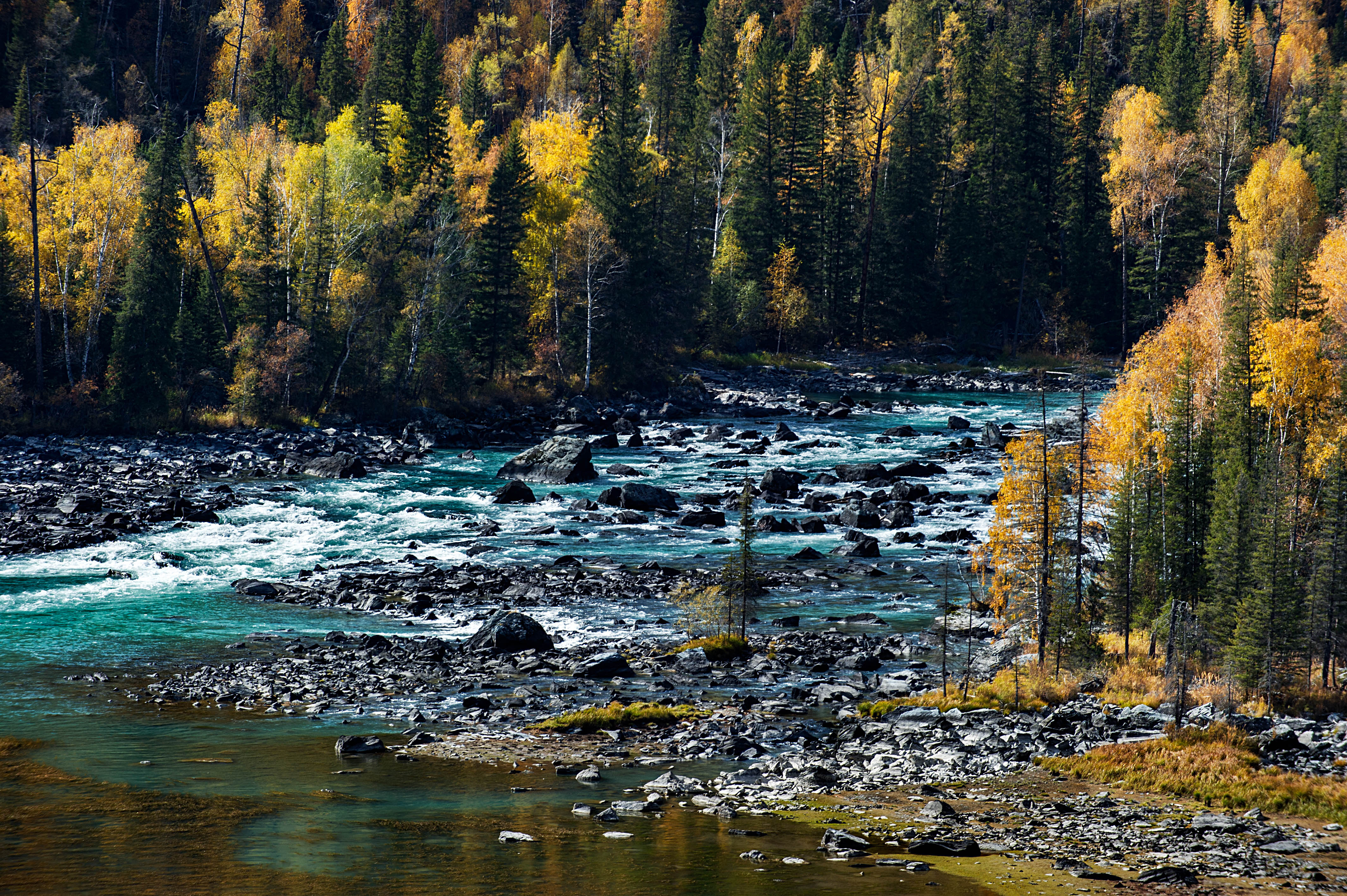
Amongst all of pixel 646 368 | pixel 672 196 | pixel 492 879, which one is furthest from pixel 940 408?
pixel 492 879

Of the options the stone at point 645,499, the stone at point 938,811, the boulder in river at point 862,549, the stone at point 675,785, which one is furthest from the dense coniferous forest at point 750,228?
the stone at point 645,499

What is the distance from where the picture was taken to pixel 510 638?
2834 centimetres

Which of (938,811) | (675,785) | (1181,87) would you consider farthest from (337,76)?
(938,811)

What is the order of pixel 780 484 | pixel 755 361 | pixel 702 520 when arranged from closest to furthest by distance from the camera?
pixel 702 520, pixel 780 484, pixel 755 361

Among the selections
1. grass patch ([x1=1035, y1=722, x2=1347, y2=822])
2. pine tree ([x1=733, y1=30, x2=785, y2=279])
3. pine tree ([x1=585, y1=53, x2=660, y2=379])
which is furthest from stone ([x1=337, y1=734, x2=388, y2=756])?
pine tree ([x1=733, y1=30, x2=785, y2=279])

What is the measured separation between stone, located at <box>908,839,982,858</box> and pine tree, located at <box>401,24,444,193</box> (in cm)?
6810

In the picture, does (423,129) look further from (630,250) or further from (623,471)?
(623,471)

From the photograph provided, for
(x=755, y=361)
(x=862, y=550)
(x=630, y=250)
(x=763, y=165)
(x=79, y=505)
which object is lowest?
(x=862, y=550)

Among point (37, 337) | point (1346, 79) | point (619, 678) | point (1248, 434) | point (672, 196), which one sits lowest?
point (619, 678)

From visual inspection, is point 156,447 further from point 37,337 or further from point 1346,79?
point 1346,79

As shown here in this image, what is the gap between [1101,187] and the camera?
100375 millimetres

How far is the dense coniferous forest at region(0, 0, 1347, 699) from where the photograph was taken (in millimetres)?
30969

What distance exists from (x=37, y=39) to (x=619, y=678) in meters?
101

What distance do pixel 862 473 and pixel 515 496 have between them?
16867mm
